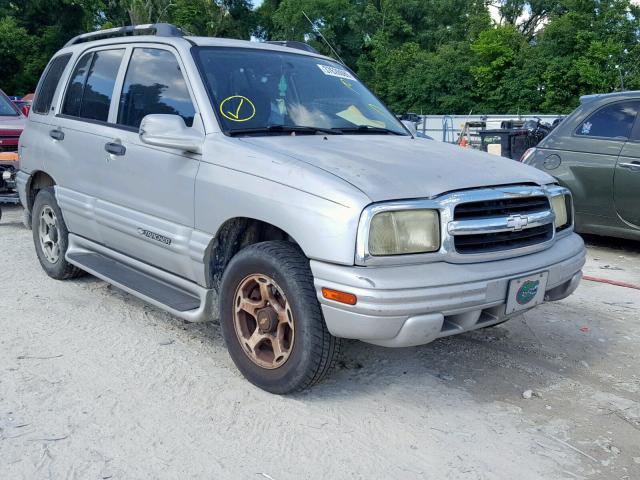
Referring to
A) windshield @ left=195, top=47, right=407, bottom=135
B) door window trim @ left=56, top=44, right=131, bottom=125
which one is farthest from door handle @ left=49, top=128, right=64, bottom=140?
windshield @ left=195, top=47, right=407, bottom=135

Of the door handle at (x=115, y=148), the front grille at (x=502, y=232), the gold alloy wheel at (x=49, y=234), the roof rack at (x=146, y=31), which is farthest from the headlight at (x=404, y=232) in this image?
the gold alloy wheel at (x=49, y=234)

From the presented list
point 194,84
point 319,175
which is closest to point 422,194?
point 319,175

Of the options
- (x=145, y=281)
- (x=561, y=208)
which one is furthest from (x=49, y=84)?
(x=561, y=208)

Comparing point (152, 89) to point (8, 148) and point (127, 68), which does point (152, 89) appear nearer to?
point (127, 68)

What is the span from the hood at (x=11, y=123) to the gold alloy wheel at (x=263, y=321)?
681cm

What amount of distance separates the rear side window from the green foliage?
91.7ft

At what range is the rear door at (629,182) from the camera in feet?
21.7

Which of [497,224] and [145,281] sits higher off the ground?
[497,224]

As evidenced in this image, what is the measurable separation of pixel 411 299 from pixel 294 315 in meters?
0.60

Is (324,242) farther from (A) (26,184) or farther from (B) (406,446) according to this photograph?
(A) (26,184)

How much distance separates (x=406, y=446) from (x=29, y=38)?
4597 centimetres

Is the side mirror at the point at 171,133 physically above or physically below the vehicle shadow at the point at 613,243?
above

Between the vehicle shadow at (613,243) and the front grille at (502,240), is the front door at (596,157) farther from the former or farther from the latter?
the front grille at (502,240)

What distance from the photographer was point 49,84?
5.60 m
